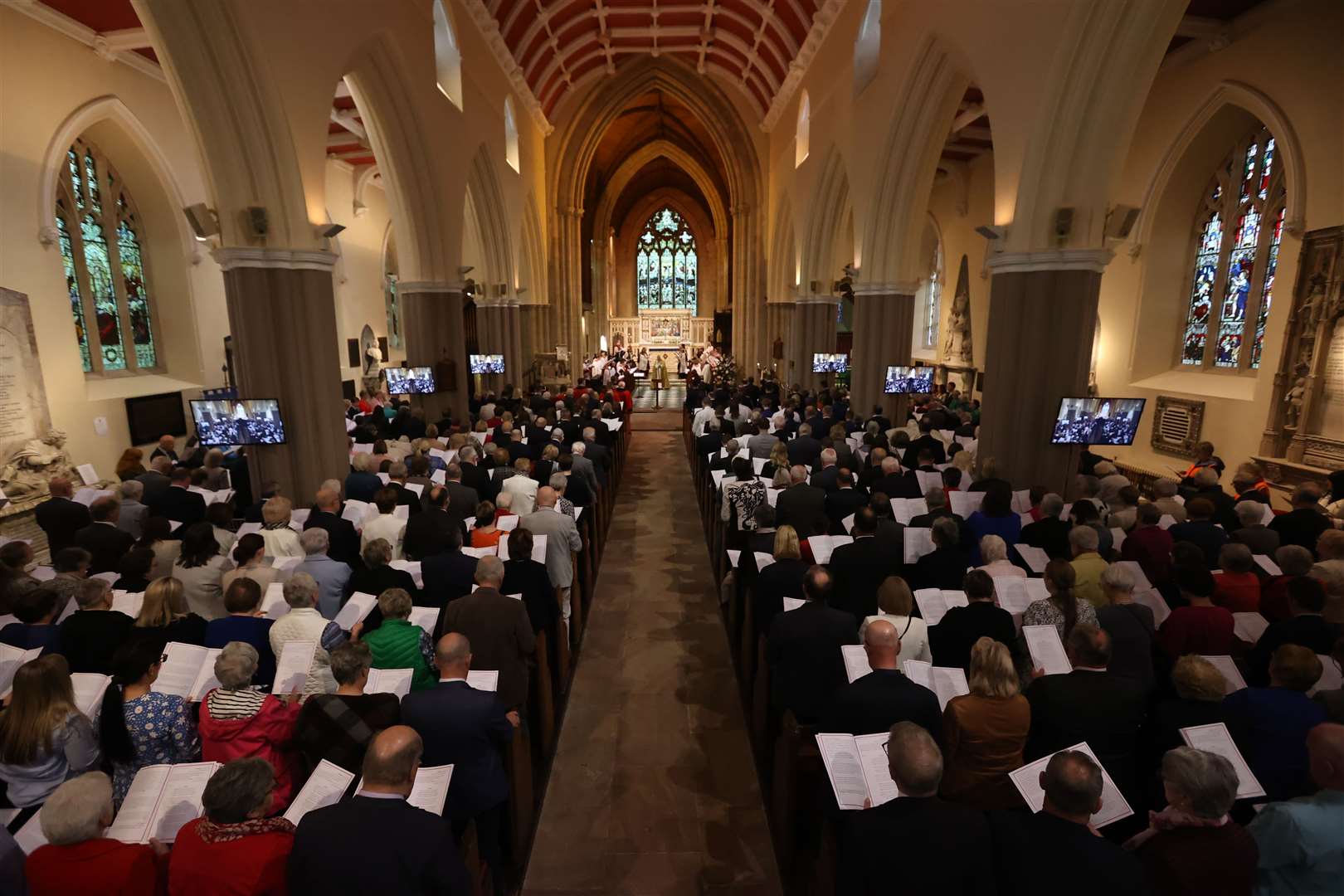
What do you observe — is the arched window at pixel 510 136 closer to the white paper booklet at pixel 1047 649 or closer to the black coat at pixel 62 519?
the black coat at pixel 62 519

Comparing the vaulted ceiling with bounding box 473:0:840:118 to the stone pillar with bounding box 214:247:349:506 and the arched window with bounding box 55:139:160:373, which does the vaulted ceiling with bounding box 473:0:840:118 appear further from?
the stone pillar with bounding box 214:247:349:506

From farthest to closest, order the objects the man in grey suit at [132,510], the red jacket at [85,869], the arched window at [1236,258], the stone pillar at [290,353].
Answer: the arched window at [1236,258] → the stone pillar at [290,353] → the man in grey suit at [132,510] → the red jacket at [85,869]

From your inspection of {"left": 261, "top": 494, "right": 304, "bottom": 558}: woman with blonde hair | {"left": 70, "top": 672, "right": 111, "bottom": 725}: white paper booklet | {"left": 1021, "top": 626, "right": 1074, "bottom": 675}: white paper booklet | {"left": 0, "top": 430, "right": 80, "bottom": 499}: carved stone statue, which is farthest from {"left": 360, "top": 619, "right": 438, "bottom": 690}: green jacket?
{"left": 0, "top": 430, "right": 80, "bottom": 499}: carved stone statue

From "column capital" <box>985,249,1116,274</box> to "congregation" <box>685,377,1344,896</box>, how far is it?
8.23 ft

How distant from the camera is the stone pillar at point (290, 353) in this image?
7.98m

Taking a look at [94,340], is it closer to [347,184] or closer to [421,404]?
[421,404]

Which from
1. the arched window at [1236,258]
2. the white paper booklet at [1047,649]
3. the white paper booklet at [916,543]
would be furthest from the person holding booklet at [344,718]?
the arched window at [1236,258]

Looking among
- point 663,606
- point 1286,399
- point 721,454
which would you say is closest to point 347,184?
point 721,454

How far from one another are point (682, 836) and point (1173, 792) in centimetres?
277

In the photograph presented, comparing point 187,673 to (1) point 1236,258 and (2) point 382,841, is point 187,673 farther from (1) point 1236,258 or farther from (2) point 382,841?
(1) point 1236,258

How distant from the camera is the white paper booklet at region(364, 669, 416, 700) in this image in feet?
10.9

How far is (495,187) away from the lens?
17797 mm

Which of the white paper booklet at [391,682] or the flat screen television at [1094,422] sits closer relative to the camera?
the white paper booklet at [391,682]

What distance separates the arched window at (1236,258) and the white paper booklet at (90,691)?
1377 centimetres
